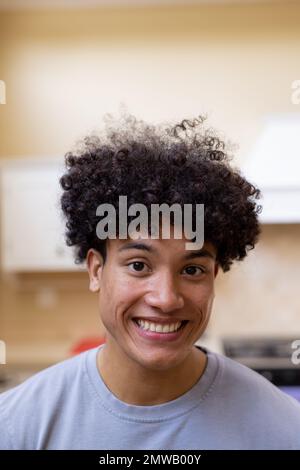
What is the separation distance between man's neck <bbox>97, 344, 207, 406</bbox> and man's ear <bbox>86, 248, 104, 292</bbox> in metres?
0.09

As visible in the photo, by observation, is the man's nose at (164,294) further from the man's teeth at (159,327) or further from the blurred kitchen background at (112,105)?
the blurred kitchen background at (112,105)

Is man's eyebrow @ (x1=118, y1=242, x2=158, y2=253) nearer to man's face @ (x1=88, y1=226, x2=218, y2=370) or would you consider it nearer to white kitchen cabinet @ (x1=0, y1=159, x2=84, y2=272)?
man's face @ (x1=88, y1=226, x2=218, y2=370)

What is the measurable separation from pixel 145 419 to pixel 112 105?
6.04ft

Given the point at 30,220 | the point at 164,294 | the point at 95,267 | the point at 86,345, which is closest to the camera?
the point at 164,294

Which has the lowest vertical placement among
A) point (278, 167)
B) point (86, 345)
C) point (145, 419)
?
point (86, 345)

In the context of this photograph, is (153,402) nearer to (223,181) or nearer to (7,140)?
(223,181)

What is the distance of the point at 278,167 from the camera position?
6.39 feet

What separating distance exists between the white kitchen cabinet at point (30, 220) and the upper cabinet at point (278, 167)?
Result: 0.83 m

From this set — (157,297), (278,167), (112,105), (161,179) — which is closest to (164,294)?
(157,297)

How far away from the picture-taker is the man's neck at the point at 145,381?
2.21ft

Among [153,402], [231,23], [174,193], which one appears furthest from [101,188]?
[231,23]

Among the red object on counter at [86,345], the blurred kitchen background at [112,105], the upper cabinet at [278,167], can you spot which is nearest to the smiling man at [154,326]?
the red object on counter at [86,345]

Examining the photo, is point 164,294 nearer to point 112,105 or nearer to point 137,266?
point 137,266

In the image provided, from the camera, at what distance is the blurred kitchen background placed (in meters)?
2.21
